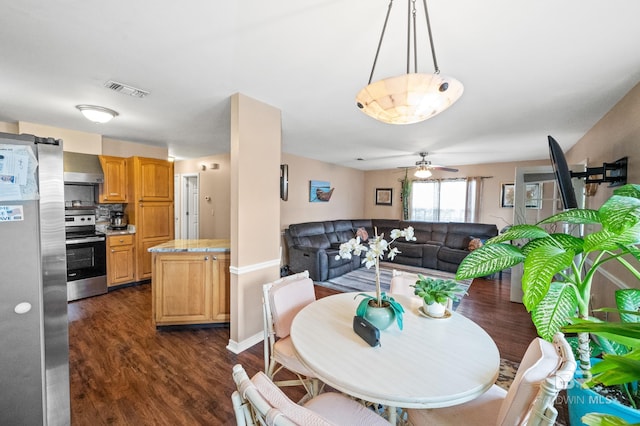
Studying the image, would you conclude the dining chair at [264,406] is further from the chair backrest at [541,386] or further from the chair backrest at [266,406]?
the chair backrest at [541,386]

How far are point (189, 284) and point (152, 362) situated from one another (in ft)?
2.52

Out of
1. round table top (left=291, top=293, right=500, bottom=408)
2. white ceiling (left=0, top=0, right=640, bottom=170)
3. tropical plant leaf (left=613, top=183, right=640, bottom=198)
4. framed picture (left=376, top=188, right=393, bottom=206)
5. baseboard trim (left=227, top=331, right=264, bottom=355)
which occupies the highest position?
white ceiling (left=0, top=0, right=640, bottom=170)

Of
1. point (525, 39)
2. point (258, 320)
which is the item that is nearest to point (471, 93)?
point (525, 39)

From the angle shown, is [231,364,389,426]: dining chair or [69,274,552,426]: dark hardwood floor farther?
[69,274,552,426]: dark hardwood floor

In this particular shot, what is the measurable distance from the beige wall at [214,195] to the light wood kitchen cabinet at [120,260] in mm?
1852

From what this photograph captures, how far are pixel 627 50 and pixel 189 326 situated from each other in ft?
14.3

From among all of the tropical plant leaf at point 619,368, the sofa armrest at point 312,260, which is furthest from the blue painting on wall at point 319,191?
the tropical plant leaf at point 619,368

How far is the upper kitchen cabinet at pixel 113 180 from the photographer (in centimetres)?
397

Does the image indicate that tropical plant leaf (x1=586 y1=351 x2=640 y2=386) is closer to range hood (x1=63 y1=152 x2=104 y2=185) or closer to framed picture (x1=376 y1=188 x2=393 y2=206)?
range hood (x1=63 y1=152 x2=104 y2=185)

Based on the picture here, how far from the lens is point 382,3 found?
4.30 feet

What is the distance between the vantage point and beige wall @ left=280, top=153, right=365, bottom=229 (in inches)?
221

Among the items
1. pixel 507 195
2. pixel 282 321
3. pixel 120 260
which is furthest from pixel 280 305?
pixel 507 195

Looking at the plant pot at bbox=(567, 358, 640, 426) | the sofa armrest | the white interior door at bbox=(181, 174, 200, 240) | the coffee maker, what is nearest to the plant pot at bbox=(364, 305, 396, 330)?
the plant pot at bbox=(567, 358, 640, 426)

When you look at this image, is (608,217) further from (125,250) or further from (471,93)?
(125,250)
